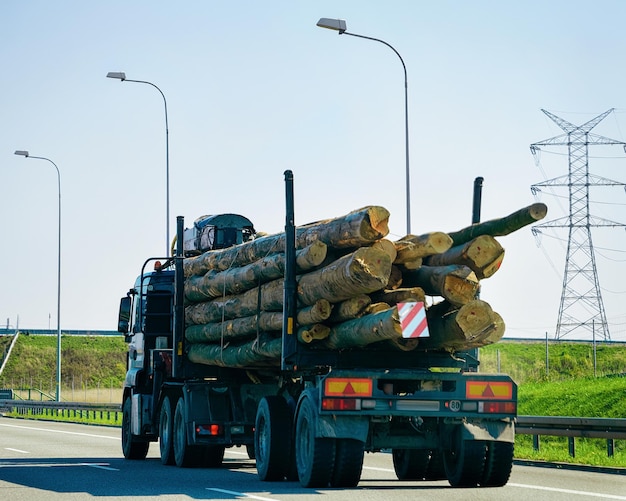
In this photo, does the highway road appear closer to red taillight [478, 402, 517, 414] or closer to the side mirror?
red taillight [478, 402, 517, 414]

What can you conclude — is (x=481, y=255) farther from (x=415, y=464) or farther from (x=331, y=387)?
(x=415, y=464)

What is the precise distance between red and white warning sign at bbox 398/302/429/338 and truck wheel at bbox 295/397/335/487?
1.52 metres

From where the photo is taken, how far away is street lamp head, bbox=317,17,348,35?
2720 centimetres

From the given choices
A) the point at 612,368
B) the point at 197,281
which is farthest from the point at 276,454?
the point at 612,368

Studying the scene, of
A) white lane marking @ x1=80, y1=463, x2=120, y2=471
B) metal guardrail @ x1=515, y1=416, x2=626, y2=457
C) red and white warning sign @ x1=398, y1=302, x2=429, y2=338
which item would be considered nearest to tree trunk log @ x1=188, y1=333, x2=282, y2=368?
white lane marking @ x1=80, y1=463, x2=120, y2=471

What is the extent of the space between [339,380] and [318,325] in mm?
935

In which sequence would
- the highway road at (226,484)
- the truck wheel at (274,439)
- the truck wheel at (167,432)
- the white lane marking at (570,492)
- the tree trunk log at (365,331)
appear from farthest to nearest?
the truck wheel at (167,432) → the truck wheel at (274,439) → the tree trunk log at (365,331) → the highway road at (226,484) → the white lane marking at (570,492)

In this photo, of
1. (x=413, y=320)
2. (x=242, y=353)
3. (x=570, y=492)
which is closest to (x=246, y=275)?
(x=242, y=353)

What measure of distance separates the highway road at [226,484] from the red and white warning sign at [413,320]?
1764 mm

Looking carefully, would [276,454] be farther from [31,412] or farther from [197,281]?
[31,412]

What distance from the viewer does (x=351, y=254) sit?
1527cm

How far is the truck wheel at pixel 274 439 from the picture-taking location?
16.8 meters

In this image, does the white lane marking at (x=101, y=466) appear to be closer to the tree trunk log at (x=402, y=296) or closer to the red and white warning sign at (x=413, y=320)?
the tree trunk log at (x=402, y=296)

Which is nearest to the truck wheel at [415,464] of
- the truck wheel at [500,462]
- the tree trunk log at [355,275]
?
the truck wheel at [500,462]
